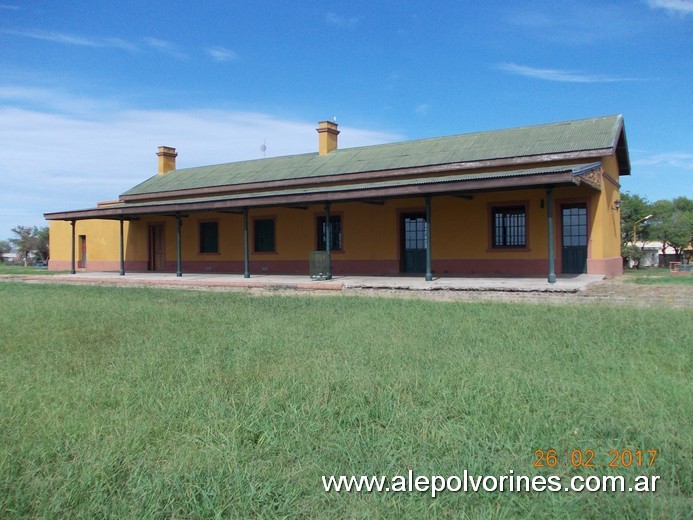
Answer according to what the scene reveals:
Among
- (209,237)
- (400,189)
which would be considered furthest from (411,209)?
(209,237)

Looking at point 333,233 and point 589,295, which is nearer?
point 589,295

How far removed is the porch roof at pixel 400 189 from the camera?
1245cm

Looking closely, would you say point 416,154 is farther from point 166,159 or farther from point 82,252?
point 82,252

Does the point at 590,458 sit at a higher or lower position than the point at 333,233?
lower

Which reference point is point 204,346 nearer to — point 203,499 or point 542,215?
point 203,499

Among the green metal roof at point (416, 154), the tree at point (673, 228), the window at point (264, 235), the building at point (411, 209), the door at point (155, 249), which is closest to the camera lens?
the building at point (411, 209)

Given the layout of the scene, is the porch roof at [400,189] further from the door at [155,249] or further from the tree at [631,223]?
the tree at [631,223]

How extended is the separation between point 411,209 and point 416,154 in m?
2.40

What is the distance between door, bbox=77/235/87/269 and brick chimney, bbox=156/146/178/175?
4984 millimetres

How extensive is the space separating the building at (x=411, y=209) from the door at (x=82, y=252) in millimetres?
3185

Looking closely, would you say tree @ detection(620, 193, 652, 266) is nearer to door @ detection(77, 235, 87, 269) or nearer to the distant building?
the distant building

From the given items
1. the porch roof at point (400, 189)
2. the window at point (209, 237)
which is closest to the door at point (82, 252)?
the porch roof at point (400, 189)

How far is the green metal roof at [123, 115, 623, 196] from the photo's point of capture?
1605 cm

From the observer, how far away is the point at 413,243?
716 inches
